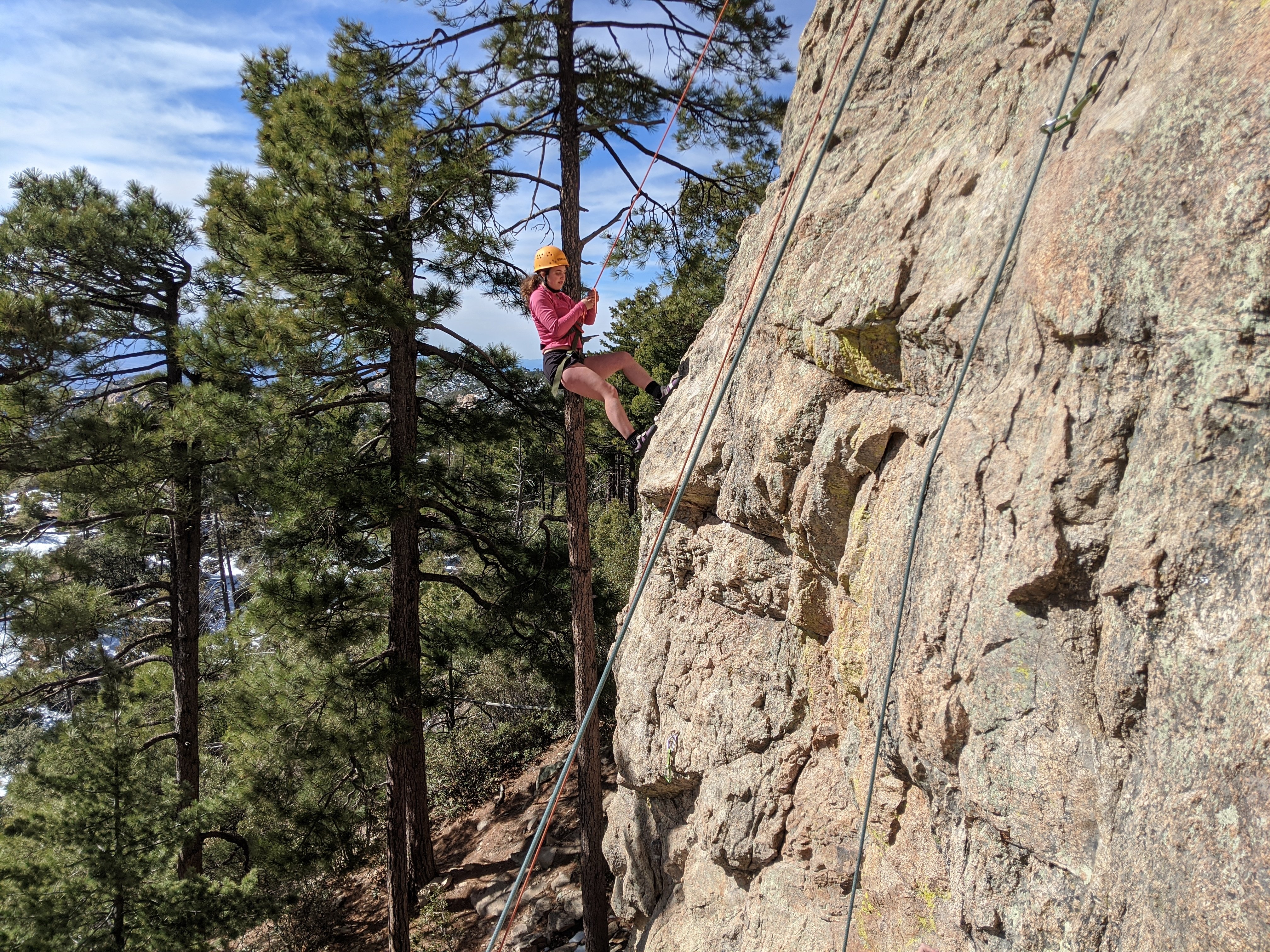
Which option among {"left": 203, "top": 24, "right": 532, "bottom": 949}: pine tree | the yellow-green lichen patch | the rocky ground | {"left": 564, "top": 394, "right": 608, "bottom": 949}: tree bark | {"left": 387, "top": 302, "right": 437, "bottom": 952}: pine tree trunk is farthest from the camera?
the rocky ground

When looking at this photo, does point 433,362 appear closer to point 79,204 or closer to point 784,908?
point 79,204

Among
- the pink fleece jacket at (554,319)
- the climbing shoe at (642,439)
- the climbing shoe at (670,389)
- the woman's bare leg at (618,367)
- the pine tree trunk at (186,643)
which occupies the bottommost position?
the pine tree trunk at (186,643)

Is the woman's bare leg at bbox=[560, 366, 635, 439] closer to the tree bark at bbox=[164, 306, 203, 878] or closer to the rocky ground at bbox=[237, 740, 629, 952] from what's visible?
the rocky ground at bbox=[237, 740, 629, 952]

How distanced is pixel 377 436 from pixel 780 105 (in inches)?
219

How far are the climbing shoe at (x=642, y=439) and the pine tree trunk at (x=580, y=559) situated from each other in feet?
5.93

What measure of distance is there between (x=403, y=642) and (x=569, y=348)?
4646mm

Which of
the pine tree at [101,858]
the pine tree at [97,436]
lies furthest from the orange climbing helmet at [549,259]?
the pine tree at [101,858]

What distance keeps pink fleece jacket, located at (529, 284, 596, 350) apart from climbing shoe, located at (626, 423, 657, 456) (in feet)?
2.46

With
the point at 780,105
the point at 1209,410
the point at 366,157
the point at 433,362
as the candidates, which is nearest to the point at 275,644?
the point at 433,362

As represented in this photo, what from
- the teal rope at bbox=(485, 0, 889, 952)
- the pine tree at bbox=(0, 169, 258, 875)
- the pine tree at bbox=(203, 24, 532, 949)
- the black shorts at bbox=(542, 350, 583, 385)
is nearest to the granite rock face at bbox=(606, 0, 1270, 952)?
the teal rope at bbox=(485, 0, 889, 952)

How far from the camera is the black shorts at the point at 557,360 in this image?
5.10 m

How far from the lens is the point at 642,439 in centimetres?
523

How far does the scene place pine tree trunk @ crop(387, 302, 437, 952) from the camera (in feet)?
25.3

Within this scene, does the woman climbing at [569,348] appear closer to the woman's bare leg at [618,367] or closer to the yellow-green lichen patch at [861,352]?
the woman's bare leg at [618,367]
